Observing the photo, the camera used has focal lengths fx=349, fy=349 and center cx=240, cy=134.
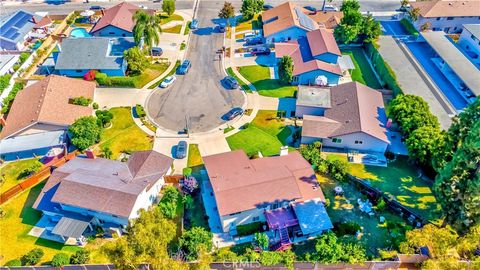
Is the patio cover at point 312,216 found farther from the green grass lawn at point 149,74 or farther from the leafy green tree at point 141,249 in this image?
the green grass lawn at point 149,74

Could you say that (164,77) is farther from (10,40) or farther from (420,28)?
(420,28)

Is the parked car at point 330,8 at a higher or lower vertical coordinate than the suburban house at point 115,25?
higher

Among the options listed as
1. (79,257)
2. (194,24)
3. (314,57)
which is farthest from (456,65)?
(79,257)

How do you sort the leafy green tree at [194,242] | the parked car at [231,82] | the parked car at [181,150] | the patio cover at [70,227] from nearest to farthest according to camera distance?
1. the leafy green tree at [194,242]
2. the patio cover at [70,227]
3. the parked car at [181,150]
4. the parked car at [231,82]

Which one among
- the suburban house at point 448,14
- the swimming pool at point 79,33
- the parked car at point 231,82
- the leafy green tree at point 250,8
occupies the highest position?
the suburban house at point 448,14

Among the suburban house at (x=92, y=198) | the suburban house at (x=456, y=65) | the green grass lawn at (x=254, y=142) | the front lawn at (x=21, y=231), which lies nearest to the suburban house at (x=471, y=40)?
the suburban house at (x=456, y=65)

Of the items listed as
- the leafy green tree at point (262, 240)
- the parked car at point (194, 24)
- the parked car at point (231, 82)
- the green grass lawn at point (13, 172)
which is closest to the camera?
the leafy green tree at point (262, 240)

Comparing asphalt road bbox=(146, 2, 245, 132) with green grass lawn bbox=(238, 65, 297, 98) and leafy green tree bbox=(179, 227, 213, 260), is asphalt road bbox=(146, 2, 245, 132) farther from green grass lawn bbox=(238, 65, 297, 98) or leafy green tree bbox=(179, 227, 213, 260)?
leafy green tree bbox=(179, 227, 213, 260)

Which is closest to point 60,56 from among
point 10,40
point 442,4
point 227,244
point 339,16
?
point 10,40

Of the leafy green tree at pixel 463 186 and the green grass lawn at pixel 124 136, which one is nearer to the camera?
the leafy green tree at pixel 463 186
